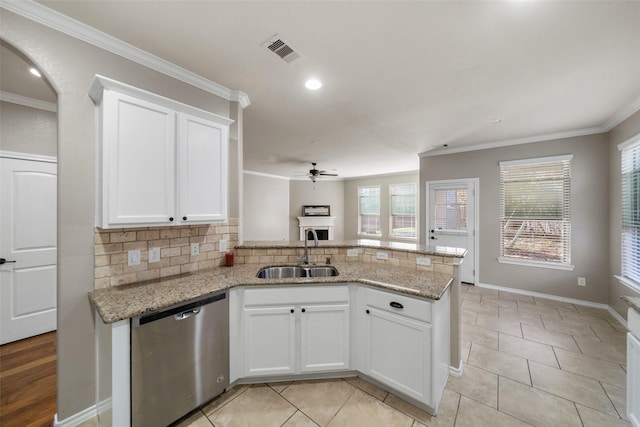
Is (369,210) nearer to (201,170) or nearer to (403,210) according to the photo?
(403,210)

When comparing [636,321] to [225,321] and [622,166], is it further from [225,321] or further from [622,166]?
[622,166]

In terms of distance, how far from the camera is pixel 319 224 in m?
8.82

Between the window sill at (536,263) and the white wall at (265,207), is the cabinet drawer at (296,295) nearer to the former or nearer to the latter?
the window sill at (536,263)

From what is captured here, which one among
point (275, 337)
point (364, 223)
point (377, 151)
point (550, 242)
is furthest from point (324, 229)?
point (275, 337)

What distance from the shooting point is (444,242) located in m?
4.94

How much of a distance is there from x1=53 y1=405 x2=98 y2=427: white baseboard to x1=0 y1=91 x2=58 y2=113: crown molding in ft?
9.91

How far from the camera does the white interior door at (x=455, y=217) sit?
4.63 meters

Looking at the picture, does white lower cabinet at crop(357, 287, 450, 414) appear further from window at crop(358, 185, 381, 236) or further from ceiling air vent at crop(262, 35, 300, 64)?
window at crop(358, 185, 381, 236)

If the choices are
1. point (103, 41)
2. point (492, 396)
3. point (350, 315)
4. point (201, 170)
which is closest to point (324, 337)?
point (350, 315)

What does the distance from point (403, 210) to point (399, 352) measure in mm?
6381

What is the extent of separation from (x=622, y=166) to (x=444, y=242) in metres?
2.59

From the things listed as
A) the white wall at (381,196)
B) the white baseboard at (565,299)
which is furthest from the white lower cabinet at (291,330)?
the white wall at (381,196)

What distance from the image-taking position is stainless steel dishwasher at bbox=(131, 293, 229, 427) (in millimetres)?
1435

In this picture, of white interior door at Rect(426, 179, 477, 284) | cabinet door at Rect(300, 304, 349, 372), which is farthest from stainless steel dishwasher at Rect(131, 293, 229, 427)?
white interior door at Rect(426, 179, 477, 284)
